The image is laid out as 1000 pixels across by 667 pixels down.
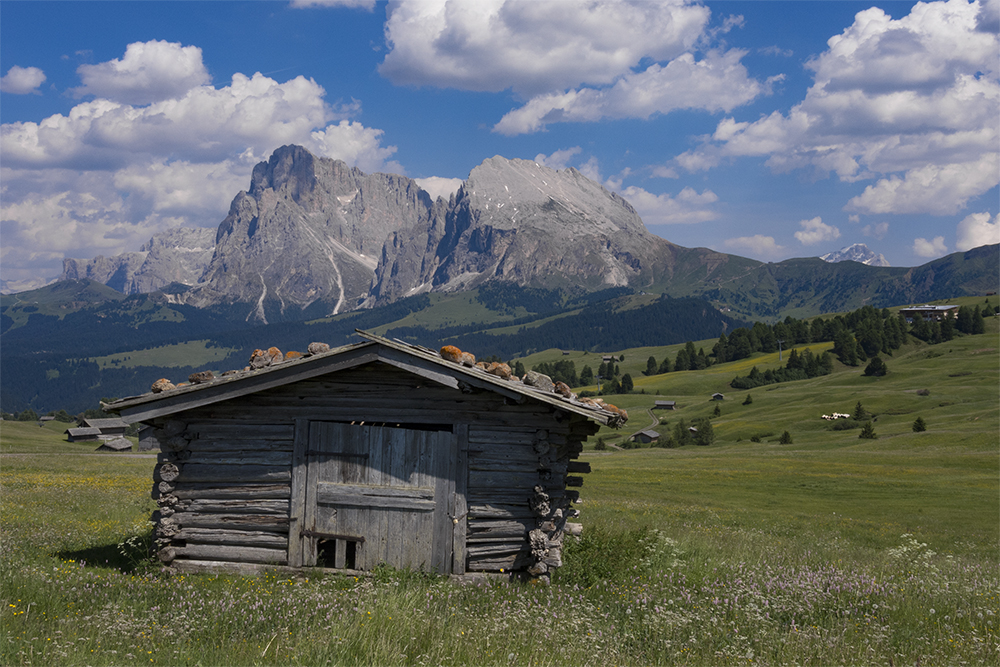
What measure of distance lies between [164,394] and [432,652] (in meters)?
8.28

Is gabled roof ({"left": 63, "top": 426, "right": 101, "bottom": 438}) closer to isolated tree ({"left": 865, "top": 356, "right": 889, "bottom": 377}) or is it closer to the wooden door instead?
the wooden door

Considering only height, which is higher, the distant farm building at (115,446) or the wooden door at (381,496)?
the wooden door at (381,496)

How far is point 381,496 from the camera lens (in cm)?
1344

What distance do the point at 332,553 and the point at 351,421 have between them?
8.85 feet

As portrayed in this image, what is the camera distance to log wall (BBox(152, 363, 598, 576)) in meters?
13.5

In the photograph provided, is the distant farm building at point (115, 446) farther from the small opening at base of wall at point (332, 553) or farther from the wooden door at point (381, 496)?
the wooden door at point (381, 496)

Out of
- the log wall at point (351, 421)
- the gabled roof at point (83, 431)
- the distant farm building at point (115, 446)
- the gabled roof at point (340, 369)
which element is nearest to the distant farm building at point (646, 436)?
the distant farm building at point (115, 446)

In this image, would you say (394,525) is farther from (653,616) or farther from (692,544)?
(692,544)

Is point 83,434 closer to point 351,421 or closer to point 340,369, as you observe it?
point 351,421

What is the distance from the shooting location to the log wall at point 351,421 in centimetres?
1351

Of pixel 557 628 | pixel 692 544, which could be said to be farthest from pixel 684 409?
pixel 557 628

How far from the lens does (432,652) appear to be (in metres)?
7.61

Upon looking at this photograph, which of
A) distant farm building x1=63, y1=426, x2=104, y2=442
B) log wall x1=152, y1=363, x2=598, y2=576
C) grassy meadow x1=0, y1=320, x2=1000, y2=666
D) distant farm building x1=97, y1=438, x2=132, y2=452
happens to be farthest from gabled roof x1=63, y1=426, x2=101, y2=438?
log wall x1=152, y1=363, x2=598, y2=576

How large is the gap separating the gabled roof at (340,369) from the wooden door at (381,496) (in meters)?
1.22
